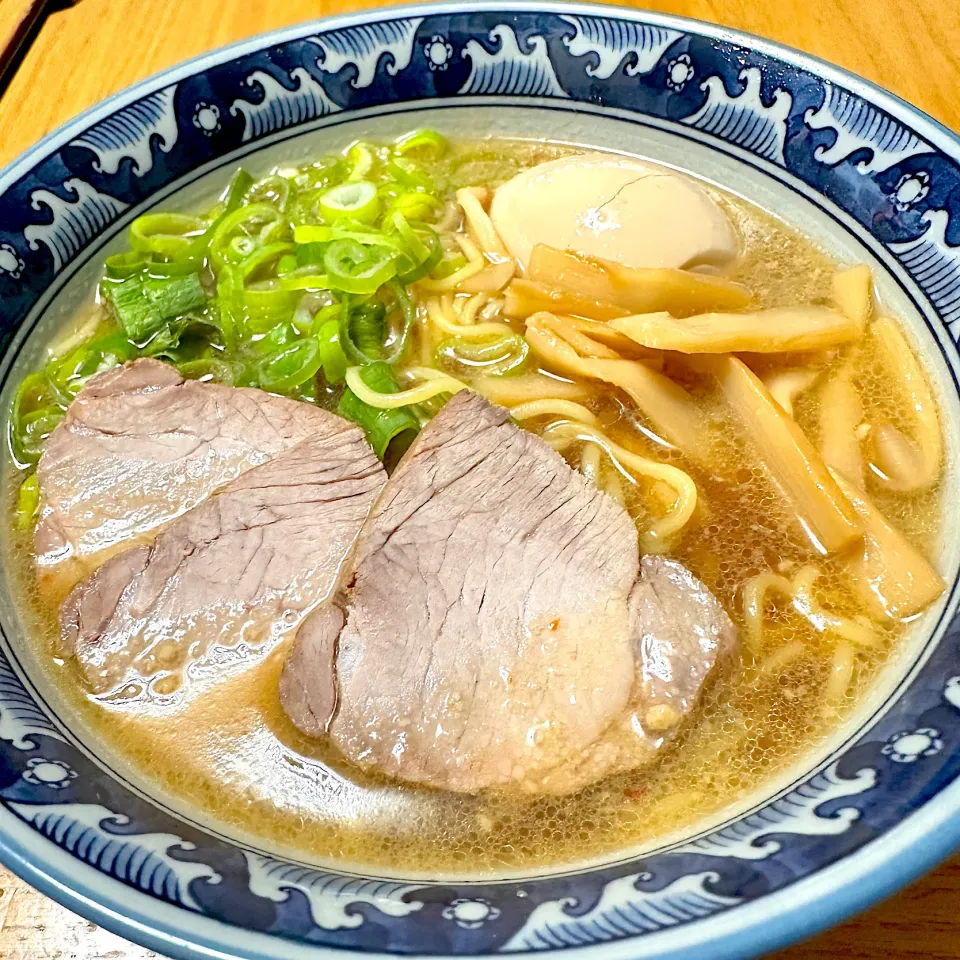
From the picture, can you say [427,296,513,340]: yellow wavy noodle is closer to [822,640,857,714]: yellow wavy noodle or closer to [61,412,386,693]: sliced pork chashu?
[61,412,386,693]: sliced pork chashu

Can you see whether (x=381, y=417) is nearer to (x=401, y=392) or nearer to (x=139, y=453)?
(x=401, y=392)

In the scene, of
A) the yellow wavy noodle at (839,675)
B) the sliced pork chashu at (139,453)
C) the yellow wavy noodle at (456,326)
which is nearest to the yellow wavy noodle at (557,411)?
the yellow wavy noodle at (456,326)

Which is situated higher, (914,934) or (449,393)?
(449,393)

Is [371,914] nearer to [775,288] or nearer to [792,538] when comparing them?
[792,538]

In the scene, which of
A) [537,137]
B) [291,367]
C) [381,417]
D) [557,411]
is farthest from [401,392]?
[537,137]

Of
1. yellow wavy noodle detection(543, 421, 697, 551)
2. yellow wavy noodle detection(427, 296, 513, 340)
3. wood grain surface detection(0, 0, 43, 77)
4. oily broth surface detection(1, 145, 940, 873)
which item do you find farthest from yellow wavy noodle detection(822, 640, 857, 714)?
wood grain surface detection(0, 0, 43, 77)

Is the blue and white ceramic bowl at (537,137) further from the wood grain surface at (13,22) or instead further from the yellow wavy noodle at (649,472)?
the wood grain surface at (13,22)

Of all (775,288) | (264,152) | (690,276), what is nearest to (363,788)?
(690,276)
